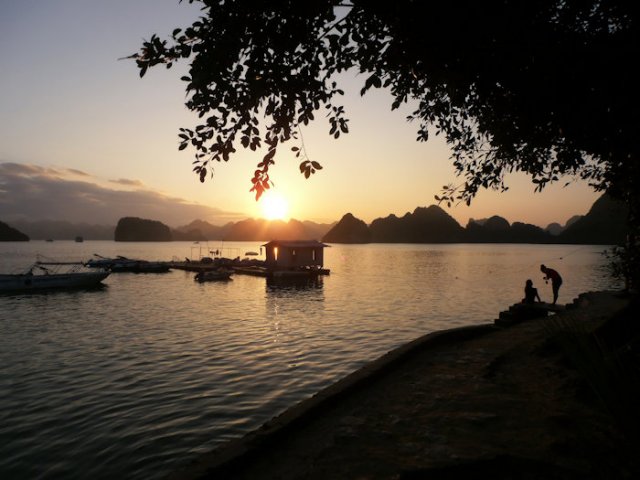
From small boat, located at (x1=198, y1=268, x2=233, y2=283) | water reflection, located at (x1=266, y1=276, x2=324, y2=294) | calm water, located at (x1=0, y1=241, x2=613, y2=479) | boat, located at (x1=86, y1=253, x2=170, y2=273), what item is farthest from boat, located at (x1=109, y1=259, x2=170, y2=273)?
calm water, located at (x1=0, y1=241, x2=613, y2=479)

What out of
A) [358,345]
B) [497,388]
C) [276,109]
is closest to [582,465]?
[497,388]

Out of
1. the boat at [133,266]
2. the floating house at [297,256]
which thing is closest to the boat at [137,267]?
the boat at [133,266]

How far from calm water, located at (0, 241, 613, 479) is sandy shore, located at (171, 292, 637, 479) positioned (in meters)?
3.78

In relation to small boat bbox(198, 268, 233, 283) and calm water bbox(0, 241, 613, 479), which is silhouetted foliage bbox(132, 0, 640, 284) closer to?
calm water bbox(0, 241, 613, 479)

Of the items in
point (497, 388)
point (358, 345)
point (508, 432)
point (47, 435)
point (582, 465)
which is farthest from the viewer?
point (358, 345)

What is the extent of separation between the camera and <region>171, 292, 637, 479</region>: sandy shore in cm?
519

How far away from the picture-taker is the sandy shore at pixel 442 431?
5.19m

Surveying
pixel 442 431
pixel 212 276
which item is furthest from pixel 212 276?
pixel 442 431

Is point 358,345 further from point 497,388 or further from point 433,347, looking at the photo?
point 497,388

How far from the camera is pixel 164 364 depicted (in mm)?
16703

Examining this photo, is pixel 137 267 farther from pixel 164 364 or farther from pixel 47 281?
pixel 164 364

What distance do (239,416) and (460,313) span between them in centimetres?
2447

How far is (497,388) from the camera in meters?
8.35

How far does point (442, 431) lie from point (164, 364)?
43.4 feet
